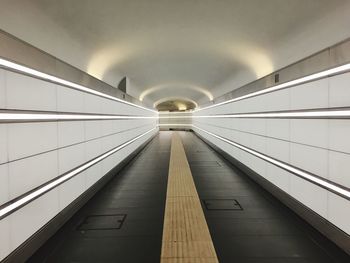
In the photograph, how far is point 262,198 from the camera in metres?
5.11

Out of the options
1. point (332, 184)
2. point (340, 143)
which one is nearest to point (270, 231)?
point (332, 184)

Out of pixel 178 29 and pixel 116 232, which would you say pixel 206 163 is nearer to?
pixel 178 29

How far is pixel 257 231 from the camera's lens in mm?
3639

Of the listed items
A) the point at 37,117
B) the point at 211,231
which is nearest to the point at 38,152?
the point at 37,117

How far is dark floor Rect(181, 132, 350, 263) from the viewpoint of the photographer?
3.00m

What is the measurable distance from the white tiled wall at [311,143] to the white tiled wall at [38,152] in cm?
341

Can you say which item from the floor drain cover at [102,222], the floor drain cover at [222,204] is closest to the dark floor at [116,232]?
the floor drain cover at [102,222]

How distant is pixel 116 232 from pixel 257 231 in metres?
1.84

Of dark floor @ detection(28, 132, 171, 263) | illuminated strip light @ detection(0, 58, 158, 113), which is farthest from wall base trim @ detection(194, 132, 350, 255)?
illuminated strip light @ detection(0, 58, 158, 113)

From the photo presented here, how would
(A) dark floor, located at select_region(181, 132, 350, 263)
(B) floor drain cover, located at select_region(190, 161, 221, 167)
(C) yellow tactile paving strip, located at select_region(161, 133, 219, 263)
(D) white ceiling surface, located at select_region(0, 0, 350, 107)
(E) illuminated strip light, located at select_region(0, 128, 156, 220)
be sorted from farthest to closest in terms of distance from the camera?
(B) floor drain cover, located at select_region(190, 161, 221, 167), (D) white ceiling surface, located at select_region(0, 0, 350, 107), (A) dark floor, located at select_region(181, 132, 350, 263), (C) yellow tactile paving strip, located at select_region(161, 133, 219, 263), (E) illuminated strip light, located at select_region(0, 128, 156, 220)

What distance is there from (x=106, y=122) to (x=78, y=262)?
405 cm

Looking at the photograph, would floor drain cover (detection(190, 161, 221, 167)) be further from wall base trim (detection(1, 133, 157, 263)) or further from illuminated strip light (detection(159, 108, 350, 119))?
wall base trim (detection(1, 133, 157, 263))

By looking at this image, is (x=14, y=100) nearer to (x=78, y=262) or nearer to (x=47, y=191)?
(x=47, y=191)

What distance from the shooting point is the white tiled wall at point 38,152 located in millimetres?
2613
